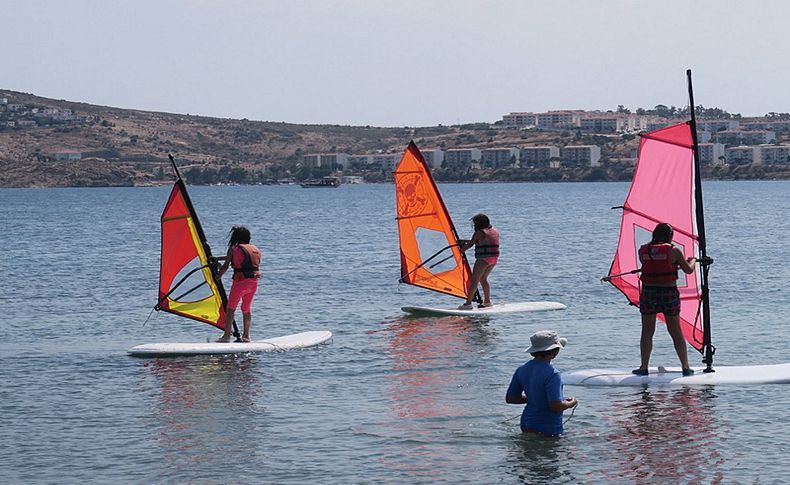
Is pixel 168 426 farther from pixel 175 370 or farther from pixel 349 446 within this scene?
pixel 175 370

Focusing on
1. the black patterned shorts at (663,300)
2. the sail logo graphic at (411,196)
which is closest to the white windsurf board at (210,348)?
the sail logo graphic at (411,196)

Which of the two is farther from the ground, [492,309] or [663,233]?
[663,233]

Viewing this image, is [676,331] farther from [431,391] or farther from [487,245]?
[487,245]

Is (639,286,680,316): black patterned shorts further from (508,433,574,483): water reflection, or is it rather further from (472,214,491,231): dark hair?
(472,214,491,231): dark hair

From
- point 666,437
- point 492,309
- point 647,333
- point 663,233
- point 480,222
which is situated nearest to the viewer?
point 666,437

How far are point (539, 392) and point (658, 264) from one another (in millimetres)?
3010

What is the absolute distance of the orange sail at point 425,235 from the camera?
23.4 metres

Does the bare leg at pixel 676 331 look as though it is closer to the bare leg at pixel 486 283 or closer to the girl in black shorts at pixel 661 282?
the girl in black shorts at pixel 661 282

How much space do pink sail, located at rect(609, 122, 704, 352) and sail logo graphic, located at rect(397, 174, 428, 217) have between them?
8.21 meters

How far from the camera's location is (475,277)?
857 inches

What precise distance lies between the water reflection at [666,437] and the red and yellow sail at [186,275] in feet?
22.0

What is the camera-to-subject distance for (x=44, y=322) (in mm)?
22719

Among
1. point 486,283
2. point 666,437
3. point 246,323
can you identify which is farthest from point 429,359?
point 666,437

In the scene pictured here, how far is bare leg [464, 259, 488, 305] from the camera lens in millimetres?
21562
